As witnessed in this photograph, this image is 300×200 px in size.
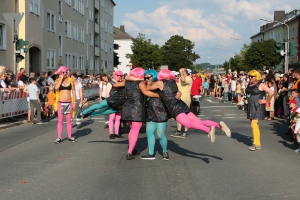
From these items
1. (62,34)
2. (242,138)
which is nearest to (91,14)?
(62,34)

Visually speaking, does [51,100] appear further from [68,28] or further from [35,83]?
[68,28]

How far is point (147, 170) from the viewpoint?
838 cm

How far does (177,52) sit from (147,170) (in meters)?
129

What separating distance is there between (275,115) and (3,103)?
11263mm

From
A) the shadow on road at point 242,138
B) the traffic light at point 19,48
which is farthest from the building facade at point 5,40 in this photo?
the shadow on road at point 242,138

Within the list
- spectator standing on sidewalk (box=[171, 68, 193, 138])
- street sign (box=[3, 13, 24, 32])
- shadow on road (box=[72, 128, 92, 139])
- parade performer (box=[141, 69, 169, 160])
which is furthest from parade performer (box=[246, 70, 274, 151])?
street sign (box=[3, 13, 24, 32])

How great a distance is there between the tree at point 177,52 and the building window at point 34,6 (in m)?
97.2

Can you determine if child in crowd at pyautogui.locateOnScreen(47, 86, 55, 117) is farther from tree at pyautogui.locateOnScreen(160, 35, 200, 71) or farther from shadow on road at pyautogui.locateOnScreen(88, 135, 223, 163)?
tree at pyautogui.locateOnScreen(160, 35, 200, 71)

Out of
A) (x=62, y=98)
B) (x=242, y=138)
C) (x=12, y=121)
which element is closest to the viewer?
(x=62, y=98)

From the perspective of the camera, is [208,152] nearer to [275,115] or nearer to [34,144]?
[34,144]

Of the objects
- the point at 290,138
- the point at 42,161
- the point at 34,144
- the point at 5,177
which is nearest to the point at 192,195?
the point at 5,177

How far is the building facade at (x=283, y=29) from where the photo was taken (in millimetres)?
81700

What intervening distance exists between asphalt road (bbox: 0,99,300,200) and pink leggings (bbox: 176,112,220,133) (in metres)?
0.66

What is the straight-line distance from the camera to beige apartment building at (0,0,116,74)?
35469mm
